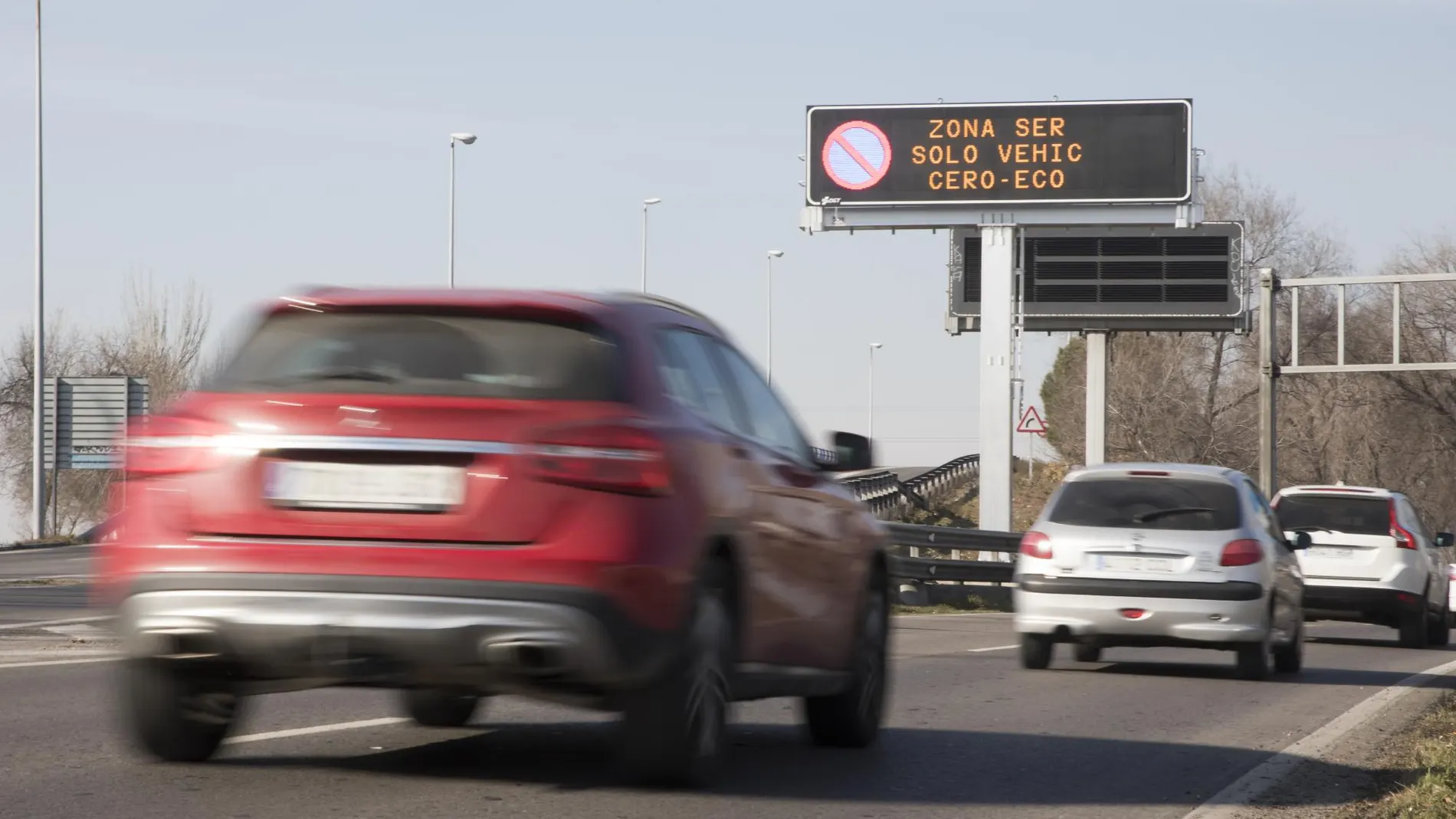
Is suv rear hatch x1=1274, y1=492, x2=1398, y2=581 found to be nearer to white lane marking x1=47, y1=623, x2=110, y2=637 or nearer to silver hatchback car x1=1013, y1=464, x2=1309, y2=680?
silver hatchback car x1=1013, y1=464, x2=1309, y2=680

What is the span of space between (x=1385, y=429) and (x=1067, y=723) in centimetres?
6419

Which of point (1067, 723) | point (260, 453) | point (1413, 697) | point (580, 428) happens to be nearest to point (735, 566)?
point (580, 428)

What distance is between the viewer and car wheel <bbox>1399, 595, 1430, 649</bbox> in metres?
20.8

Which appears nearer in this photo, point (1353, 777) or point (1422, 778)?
point (1422, 778)

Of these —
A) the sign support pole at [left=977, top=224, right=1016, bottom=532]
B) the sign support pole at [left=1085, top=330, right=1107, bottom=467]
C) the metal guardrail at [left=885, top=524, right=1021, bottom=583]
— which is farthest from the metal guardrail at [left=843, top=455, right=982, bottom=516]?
the metal guardrail at [left=885, top=524, right=1021, bottom=583]

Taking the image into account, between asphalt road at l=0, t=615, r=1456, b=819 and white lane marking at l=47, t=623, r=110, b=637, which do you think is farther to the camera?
white lane marking at l=47, t=623, r=110, b=637

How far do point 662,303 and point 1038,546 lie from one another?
763cm

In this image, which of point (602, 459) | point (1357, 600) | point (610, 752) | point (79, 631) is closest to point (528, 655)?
point (602, 459)

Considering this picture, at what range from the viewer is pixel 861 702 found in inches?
361

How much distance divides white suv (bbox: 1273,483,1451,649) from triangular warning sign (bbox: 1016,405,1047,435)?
44.0 ft

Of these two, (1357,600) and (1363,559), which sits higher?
(1363,559)

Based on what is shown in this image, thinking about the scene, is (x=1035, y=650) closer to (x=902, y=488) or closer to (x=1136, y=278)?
(x=1136, y=278)

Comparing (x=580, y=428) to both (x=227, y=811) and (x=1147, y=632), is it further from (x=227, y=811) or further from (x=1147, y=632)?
(x=1147, y=632)

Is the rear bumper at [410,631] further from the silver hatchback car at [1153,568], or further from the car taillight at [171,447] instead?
the silver hatchback car at [1153,568]
